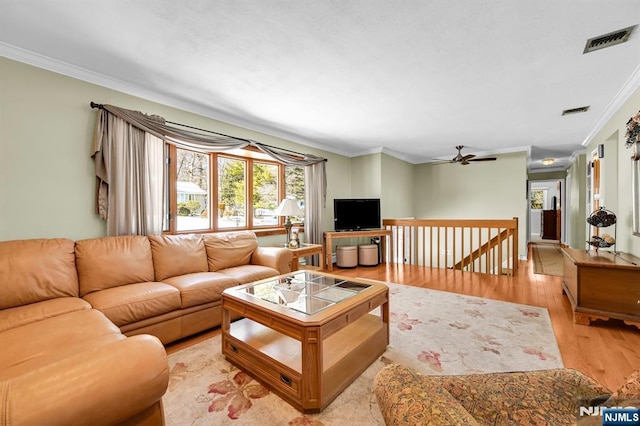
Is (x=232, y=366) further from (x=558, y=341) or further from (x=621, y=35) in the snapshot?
(x=621, y=35)

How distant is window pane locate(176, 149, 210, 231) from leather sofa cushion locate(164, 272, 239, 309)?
Answer: 3.26 ft

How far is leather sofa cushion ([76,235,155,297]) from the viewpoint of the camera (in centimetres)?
228

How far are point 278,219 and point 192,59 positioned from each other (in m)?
2.78

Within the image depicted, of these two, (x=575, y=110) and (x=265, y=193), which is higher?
(x=575, y=110)

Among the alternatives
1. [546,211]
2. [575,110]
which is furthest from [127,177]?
[546,211]

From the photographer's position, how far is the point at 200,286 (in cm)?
246

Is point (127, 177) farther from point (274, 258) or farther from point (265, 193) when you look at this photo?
point (265, 193)

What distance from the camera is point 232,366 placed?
1.98 m

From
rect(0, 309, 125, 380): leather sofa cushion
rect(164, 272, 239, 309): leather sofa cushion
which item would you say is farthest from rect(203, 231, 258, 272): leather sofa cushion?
rect(0, 309, 125, 380): leather sofa cushion

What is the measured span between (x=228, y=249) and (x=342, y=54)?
241 centimetres

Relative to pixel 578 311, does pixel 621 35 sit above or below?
above

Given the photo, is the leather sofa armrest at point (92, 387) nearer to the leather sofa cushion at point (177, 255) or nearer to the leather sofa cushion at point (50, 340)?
the leather sofa cushion at point (50, 340)

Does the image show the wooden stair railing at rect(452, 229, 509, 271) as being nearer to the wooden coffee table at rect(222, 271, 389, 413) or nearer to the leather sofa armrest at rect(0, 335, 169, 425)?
the wooden coffee table at rect(222, 271, 389, 413)

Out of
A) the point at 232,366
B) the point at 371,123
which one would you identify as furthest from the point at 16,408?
the point at 371,123
